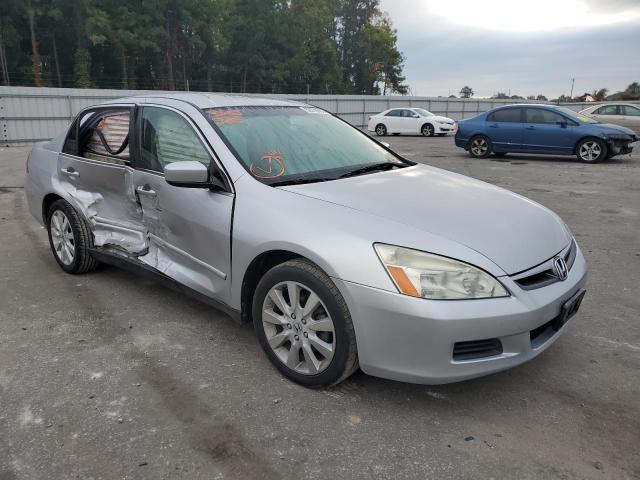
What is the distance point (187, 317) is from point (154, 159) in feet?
3.74

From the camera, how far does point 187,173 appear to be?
3.06m

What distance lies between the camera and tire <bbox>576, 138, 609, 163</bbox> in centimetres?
1256

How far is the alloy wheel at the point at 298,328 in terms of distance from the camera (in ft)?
8.77

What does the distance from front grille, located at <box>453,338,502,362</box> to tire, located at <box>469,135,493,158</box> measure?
12304 millimetres

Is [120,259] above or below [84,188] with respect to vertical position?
below

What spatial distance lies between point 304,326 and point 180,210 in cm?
120

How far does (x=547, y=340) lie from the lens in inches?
106

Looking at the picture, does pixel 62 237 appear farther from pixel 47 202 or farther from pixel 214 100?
pixel 214 100

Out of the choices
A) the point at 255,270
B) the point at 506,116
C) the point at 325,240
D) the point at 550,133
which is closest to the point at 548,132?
the point at 550,133

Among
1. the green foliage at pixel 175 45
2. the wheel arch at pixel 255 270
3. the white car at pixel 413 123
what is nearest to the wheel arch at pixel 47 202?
the wheel arch at pixel 255 270

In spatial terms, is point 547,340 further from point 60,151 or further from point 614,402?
point 60,151

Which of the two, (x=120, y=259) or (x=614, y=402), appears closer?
(x=614, y=402)

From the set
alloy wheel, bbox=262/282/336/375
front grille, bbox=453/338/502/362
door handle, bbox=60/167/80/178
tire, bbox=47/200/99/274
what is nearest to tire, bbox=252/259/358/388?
alloy wheel, bbox=262/282/336/375

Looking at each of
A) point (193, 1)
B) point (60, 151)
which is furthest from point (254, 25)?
point (60, 151)
